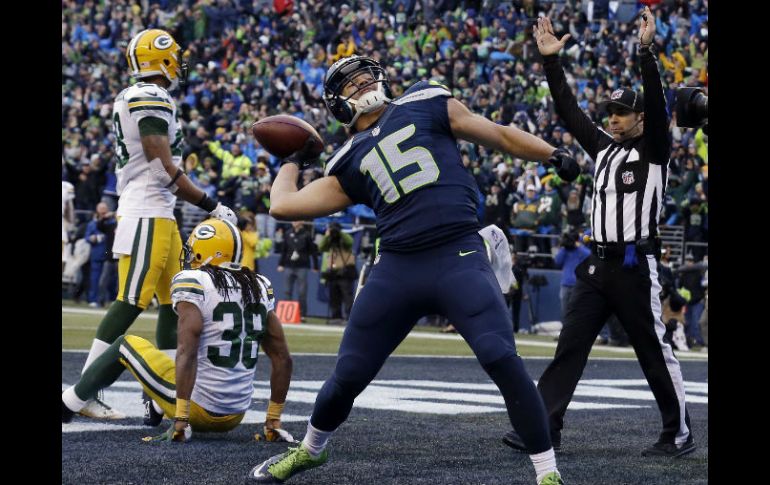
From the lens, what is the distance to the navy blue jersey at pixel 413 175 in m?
4.54

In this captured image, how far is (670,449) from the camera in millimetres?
6000

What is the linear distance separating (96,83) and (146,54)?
68.8 feet

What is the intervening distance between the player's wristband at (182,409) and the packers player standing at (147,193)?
0.83m

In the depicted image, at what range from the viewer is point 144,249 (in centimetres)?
646

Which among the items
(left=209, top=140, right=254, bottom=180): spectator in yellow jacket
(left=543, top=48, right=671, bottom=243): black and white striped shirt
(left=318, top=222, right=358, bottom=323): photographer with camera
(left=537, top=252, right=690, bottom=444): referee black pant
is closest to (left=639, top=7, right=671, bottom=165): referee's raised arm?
(left=543, top=48, right=671, bottom=243): black and white striped shirt

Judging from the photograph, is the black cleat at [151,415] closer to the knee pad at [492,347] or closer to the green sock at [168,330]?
the green sock at [168,330]

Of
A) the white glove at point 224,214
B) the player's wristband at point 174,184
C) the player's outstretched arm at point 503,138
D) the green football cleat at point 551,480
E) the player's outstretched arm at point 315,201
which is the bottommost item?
the green football cleat at point 551,480

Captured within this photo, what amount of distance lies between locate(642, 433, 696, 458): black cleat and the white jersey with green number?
8.92ft

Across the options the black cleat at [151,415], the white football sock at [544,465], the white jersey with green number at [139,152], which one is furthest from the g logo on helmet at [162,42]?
the white football sock at [544,465]

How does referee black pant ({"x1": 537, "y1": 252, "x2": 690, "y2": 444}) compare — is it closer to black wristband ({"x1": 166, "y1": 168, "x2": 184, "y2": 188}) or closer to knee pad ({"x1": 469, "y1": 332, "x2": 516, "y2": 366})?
knee pad ({"x1": 469, "y1": 332, "x2": 516, "y2": 366})

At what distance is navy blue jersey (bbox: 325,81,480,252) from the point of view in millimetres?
Result: 4539

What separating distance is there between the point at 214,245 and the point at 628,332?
2.03m
